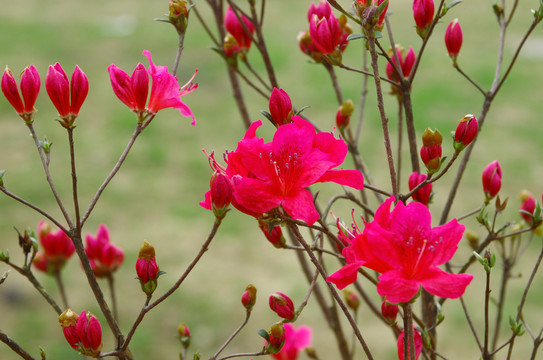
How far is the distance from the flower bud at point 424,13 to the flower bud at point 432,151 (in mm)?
239

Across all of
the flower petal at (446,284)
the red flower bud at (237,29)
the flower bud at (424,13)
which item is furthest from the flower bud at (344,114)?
the flower petal at (446,284)

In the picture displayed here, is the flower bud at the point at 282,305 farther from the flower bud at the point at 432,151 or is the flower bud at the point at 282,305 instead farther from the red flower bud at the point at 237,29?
the red flower bud at the point at 237,29

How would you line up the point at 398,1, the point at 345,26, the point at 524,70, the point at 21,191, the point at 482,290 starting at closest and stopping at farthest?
1. the point at 345,26
2. the point at 482,290
3. the point at 21,191
4. the point at 524,70
5. the point at 398,1

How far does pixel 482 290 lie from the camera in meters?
3.04

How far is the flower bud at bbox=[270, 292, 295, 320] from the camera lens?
845mm

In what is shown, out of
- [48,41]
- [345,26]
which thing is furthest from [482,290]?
[48,41]

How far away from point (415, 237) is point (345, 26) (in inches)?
23.8

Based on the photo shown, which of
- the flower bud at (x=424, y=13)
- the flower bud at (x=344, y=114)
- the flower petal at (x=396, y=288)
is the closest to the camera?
the flower petal at (x=396, y=288)

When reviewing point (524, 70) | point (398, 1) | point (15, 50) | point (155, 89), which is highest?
point (398, 1)

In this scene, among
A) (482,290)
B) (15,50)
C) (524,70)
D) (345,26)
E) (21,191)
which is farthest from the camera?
(15,50)

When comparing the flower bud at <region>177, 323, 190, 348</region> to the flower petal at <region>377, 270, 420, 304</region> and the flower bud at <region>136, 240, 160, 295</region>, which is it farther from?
the flower petal at <region>377, 270, 420, 304</region>

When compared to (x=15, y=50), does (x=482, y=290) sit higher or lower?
lower

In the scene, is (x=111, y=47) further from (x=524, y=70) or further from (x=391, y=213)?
(x=391, y=213)

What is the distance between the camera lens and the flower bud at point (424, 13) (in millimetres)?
1004
